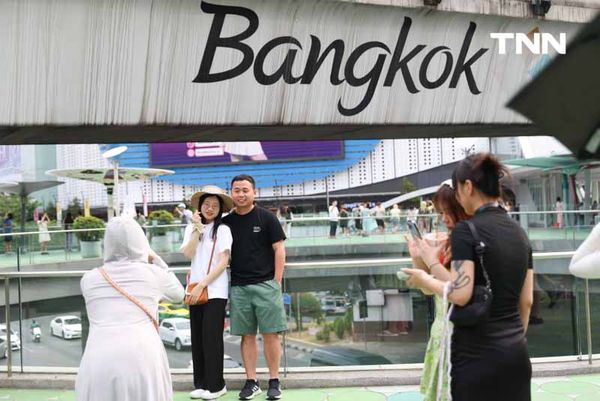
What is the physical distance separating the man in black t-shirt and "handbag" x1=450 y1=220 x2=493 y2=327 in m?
2.41

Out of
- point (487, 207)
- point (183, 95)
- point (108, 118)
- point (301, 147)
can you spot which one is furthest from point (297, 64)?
point (301, 147)

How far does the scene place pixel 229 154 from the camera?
64.1m

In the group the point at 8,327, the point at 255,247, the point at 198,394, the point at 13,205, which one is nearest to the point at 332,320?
the point at 255,247

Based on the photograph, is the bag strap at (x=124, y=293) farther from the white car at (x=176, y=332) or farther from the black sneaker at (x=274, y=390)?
the white car at (x=176, y=332)

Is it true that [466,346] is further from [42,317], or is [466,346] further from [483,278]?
[42,317]

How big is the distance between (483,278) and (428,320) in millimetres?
3089

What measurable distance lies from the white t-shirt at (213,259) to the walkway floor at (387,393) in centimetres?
86

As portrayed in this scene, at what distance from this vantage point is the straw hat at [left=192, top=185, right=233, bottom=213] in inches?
187

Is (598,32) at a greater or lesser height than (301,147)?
lesser

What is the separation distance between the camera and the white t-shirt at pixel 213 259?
466 centimetres

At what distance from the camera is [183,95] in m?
4.07

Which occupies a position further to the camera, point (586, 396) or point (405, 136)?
point (405, 136)

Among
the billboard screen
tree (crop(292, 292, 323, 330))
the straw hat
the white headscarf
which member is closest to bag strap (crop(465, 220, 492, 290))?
the white headscarf

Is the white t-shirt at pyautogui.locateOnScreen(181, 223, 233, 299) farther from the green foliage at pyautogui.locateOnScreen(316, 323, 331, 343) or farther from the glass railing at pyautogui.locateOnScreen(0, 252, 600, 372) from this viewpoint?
the green foliage at pyautogui.locateOnScreen(316, 323, 331, 343)
